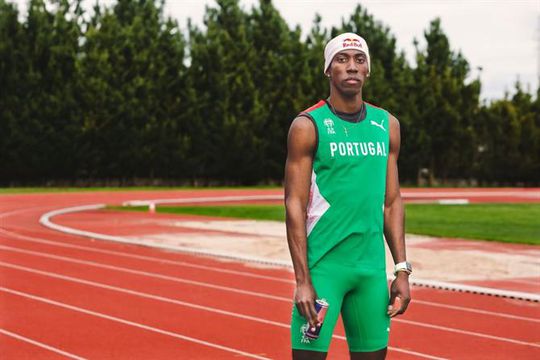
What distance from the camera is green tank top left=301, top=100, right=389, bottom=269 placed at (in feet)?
12.4

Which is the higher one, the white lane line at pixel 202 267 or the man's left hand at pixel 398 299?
the man's left hand at pixel 398 299

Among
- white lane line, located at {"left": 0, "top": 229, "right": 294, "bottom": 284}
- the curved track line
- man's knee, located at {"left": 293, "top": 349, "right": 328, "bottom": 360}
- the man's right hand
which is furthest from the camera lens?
white lane line, located at {"left": 0, "top": 229, "right": 294, "bottom": 284}

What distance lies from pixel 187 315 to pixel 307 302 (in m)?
6.10

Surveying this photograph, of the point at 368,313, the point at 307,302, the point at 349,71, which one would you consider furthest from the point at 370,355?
the point at 349,71

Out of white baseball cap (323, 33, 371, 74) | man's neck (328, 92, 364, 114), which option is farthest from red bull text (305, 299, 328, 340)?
white baseball cap (323, 33, 371, 74)

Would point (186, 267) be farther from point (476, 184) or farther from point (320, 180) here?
point (476, 184)

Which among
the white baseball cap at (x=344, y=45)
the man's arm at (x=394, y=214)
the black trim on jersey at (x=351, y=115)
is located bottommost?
the man's arm at (x=394, y=214)

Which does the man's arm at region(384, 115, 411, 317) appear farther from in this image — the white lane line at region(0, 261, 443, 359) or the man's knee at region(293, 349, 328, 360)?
the white lane line at region(0, 261, 443, 359)

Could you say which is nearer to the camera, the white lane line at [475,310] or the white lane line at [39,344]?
the white lane line at [39,344]

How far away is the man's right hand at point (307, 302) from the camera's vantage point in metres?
3.66

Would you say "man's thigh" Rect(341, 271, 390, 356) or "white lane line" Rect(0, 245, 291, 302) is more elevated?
"man's thigh" Rect(341, 271, 390, 356)

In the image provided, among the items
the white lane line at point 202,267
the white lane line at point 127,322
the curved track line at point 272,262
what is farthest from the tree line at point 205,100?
the white lane line at point 127,322

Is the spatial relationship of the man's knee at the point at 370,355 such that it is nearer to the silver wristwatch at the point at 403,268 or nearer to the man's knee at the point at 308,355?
the man's knee at the point at 308,355

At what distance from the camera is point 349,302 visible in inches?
153
